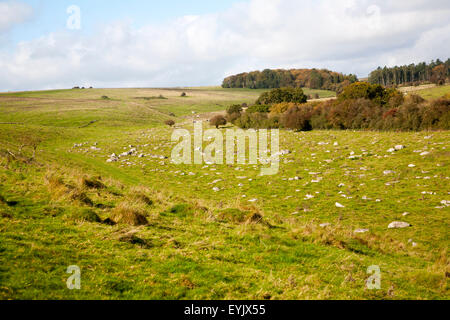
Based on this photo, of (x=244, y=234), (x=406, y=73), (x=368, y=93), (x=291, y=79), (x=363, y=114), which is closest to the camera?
(x=244, y=234)

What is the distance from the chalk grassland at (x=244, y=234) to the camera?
6.23 meters

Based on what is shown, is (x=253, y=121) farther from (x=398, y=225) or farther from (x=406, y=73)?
(x=406, y=73)

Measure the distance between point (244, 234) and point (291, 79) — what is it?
163839mm

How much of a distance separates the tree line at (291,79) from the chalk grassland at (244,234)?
123 metres

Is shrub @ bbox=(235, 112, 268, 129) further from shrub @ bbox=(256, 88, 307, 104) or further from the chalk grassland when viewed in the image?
the chalk grassland

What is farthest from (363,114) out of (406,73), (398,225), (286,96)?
(406,73)

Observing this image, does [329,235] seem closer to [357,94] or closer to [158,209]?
[158,209]

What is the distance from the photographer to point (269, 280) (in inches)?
258

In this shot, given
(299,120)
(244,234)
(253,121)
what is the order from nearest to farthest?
(244,234) → (299,120) → (253,121)

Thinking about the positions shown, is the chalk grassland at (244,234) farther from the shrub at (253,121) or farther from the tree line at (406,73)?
the tree line at (406,73)

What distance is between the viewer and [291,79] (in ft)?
528

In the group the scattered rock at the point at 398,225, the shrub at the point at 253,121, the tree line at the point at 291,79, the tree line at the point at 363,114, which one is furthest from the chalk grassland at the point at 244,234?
the tree line at the point at 291,79

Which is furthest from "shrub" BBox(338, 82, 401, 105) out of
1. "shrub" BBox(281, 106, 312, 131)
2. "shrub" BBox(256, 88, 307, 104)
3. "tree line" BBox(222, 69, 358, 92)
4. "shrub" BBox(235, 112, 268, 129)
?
"tree line" BBox(222, 69, 358, 92)
